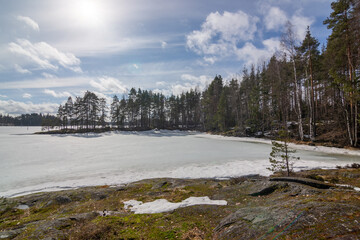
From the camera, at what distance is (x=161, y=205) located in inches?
219

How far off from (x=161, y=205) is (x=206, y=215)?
1.82 m

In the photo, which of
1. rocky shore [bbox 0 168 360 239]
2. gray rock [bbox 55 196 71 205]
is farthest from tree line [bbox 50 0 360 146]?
gray rock [bbox 55 196 71 205]

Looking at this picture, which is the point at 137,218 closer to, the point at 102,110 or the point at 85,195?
the point at 85,195

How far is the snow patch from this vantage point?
202 inches

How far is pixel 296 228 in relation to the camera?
2.28 meters

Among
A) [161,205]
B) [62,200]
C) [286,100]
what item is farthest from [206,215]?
[286,100]

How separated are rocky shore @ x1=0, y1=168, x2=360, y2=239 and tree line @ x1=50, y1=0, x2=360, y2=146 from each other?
7.91m

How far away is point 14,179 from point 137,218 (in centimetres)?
1228

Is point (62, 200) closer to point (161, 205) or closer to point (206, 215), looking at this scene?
point (161, 205)

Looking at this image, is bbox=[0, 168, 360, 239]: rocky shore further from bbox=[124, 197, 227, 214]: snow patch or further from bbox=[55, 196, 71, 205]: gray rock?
bbox=[124, 197, 227, 214]: snow patch

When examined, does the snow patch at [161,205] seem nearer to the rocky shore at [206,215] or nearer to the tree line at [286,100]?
the rocky shore at [206,215]

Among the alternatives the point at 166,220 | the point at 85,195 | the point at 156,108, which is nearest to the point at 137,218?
the point at 166,220

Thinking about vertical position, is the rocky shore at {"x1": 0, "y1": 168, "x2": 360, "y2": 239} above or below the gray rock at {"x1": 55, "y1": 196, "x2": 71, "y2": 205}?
above

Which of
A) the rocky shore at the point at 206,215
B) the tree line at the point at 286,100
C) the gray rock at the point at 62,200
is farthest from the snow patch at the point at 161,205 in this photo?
the tree line at the point at 286,100
